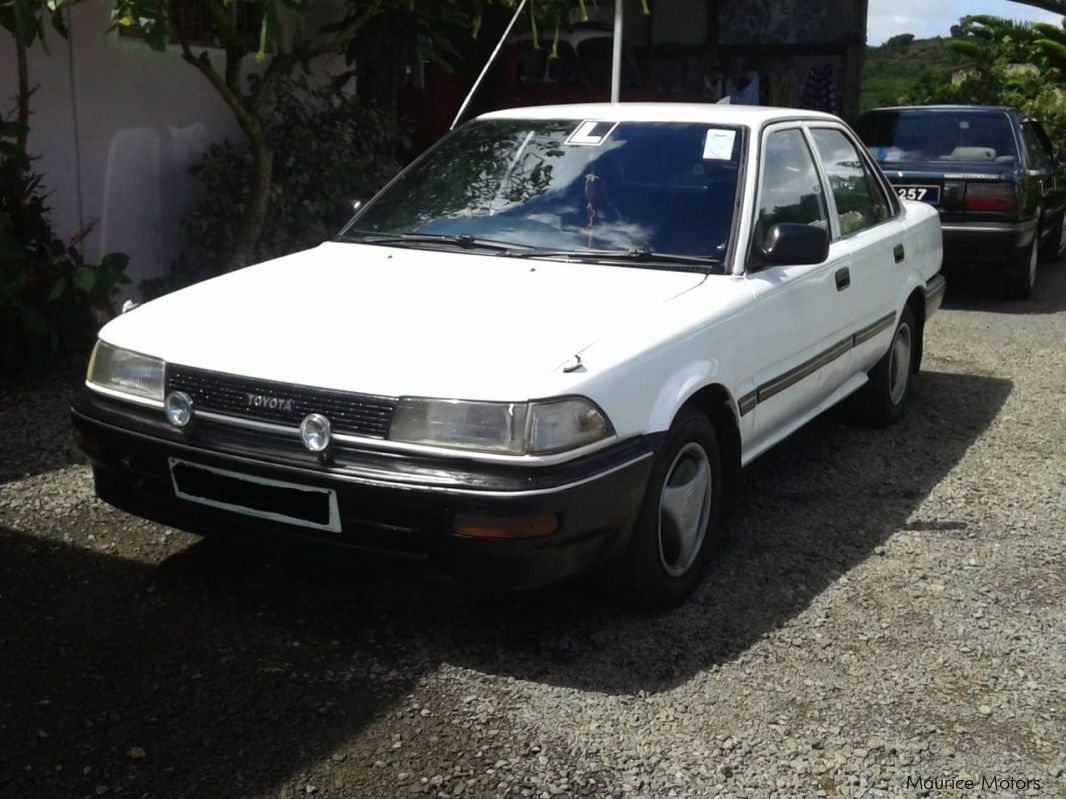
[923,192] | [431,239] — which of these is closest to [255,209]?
[431,239]

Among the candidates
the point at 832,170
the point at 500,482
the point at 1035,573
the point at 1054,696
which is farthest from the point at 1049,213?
the point at 500,482

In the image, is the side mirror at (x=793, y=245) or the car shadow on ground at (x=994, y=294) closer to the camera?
the side mirror at (x=793, y=245)

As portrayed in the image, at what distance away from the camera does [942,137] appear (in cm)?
1070

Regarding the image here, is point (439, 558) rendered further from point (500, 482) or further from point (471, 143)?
point (471, 143)

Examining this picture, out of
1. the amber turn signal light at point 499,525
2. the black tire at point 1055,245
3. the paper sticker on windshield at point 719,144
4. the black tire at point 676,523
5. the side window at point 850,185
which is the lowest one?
the black tire at point 1055,245

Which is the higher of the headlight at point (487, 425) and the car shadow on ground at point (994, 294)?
the headlight at point (487, 425)

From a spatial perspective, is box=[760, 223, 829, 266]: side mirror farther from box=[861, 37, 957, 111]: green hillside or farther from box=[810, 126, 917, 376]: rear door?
box=[861, 37, 957, 111]: green hillside

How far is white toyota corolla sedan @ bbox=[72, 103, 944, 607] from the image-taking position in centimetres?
340

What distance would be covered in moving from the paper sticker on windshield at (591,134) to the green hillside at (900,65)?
88.6ft

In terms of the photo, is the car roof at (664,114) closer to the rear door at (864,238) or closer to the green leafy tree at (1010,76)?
the rear door at (864,238)

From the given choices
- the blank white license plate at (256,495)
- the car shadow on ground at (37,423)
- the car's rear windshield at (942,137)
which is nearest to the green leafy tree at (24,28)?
the car shadow on ground at (37,423)

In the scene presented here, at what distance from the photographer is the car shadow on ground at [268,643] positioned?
317 cm

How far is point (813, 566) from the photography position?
4.55m

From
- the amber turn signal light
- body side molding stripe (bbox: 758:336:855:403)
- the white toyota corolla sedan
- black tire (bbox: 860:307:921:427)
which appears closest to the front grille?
the white toyota corolla sedan
